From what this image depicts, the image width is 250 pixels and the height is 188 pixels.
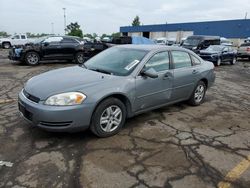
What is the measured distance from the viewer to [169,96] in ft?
17.5

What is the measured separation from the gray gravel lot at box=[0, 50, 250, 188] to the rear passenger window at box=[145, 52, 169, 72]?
1.04 m

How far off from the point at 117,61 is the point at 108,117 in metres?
1.23

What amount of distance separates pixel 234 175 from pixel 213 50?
1479 cm

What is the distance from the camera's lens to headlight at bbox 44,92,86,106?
3.78 m

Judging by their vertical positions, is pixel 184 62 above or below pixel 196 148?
above

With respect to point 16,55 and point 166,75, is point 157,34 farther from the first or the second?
point 166,75

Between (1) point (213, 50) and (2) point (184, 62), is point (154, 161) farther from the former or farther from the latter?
(1) point (213, 50)

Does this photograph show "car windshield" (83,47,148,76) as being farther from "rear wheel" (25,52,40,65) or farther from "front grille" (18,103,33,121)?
"rear wheel" (25,52,40,65)

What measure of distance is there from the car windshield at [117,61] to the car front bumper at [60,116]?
103 centimetres

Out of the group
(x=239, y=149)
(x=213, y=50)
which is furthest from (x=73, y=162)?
(x=213, y=50)

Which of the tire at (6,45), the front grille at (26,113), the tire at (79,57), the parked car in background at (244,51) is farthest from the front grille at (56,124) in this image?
the tire at (6,45)

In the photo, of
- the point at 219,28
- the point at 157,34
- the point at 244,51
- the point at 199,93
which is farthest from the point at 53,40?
the point at 157,34

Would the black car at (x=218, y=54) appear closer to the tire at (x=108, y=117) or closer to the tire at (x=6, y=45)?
the tire at (x=108, y=117)

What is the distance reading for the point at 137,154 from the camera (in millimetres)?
3771
